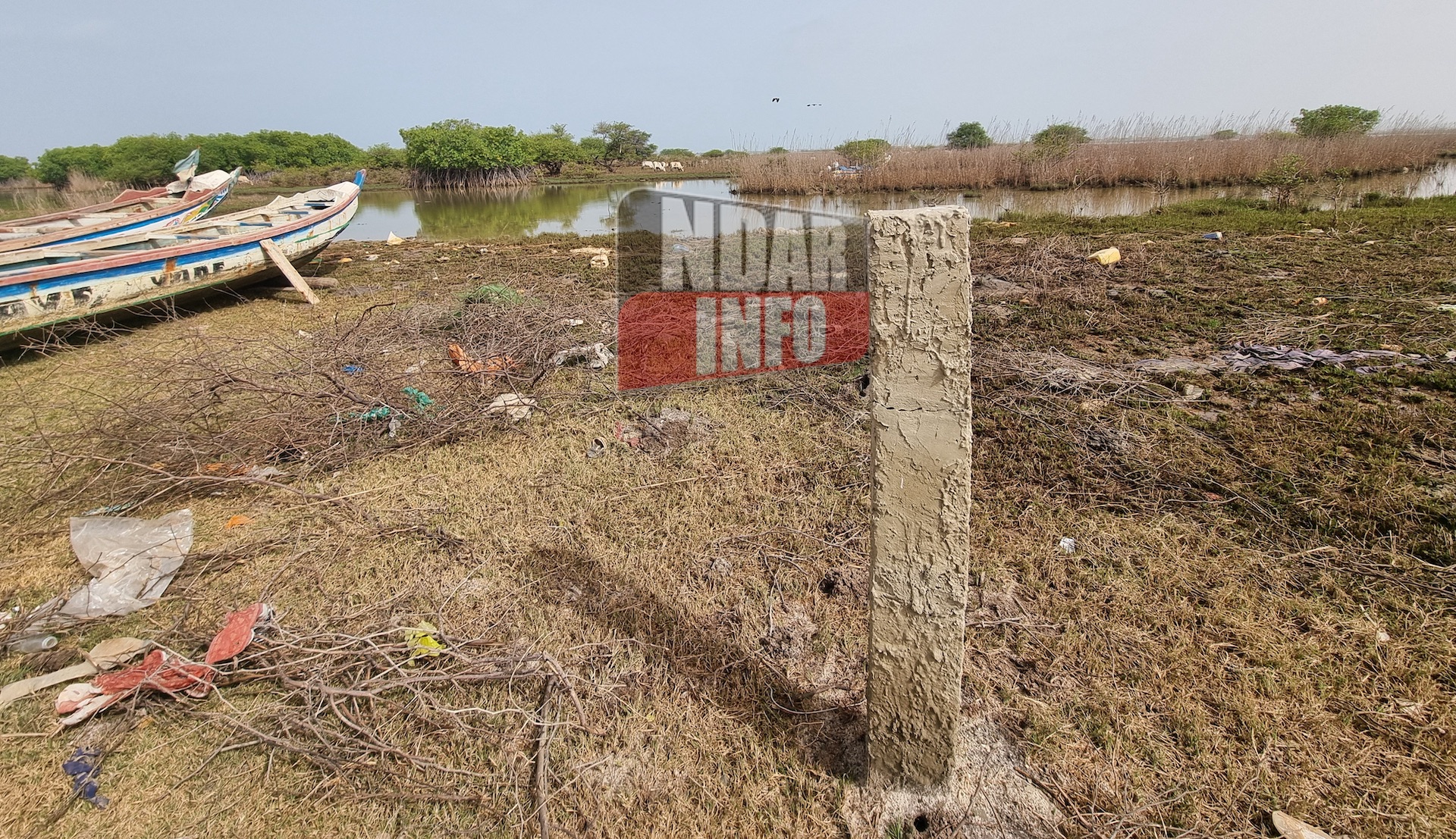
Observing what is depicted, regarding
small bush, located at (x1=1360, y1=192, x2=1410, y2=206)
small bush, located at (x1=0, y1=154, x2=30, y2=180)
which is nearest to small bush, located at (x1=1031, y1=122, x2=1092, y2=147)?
small bush, located at (x1=1360, y1=192, x2=1410, y2=206)

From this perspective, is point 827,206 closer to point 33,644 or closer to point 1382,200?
point 1382,200

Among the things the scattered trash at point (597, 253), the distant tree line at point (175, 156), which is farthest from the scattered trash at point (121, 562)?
the distant tree line at point (175, 156)

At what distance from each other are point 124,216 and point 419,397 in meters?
8.37

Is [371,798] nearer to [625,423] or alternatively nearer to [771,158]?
[625,423]

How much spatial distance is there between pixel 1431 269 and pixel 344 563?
878 centimetres

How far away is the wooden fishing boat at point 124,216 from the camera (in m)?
6.81

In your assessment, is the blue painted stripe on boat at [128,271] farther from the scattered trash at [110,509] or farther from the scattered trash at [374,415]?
the scattered trash at [374,415]

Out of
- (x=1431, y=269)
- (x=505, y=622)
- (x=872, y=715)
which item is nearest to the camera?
(x=872, y=715)

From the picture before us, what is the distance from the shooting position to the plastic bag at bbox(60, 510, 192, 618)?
2377 mm

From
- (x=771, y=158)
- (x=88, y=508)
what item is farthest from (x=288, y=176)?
(x=88, y=508)

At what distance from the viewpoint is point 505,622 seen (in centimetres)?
229

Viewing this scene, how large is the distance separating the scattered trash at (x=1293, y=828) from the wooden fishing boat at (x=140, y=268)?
8123 mm

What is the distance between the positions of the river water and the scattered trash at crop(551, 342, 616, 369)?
7277 mm

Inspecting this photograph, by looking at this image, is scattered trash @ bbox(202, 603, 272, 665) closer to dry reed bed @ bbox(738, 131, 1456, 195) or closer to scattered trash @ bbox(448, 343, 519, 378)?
scattered trash @ bbox(448, 343, 519, 378)
